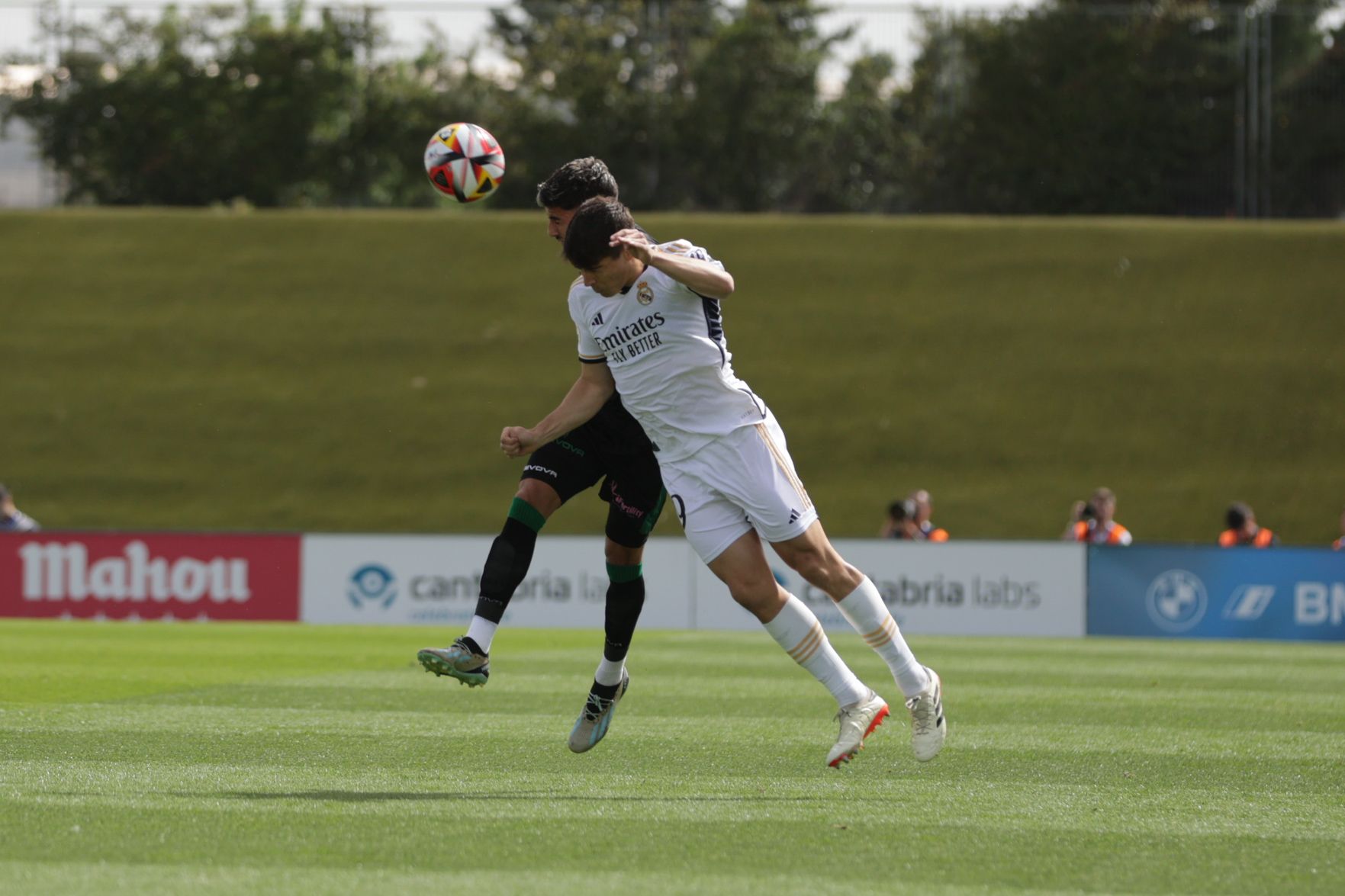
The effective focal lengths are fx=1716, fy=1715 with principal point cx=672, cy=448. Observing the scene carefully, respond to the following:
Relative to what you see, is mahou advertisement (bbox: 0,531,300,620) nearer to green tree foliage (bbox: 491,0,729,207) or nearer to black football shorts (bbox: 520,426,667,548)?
black football shorts (bbox: 520,426,667,548)

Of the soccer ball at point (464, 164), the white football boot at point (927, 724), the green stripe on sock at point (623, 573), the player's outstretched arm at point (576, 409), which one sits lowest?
A: the white football boot at point (927, 724)

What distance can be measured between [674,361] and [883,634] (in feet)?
4.14

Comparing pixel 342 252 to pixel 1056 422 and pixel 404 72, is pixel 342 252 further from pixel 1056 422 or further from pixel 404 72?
pixel 1056 422

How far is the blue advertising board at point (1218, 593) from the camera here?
17.8 meters

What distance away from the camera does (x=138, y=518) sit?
92.4ft

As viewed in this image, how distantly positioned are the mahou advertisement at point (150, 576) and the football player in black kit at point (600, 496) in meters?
12.3

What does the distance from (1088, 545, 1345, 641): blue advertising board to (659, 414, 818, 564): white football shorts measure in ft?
41.1

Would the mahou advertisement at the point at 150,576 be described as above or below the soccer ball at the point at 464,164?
below

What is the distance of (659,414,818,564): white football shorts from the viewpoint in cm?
615

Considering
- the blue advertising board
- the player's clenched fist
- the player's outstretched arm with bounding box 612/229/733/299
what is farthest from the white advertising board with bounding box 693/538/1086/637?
the player's outstretched arm with bounding box 612/229/733/299

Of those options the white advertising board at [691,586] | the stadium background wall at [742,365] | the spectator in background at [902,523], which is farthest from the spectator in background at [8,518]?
the spectator in background at [902,523]

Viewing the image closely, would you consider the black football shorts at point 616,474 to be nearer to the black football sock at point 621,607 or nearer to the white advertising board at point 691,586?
the black football sock at point 621,607

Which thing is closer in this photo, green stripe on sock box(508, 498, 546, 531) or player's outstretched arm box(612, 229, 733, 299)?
player's outstretched arm box(612, 229, 733, 299)

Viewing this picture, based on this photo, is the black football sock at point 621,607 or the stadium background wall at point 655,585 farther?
the stadium background wall at point 655,585
